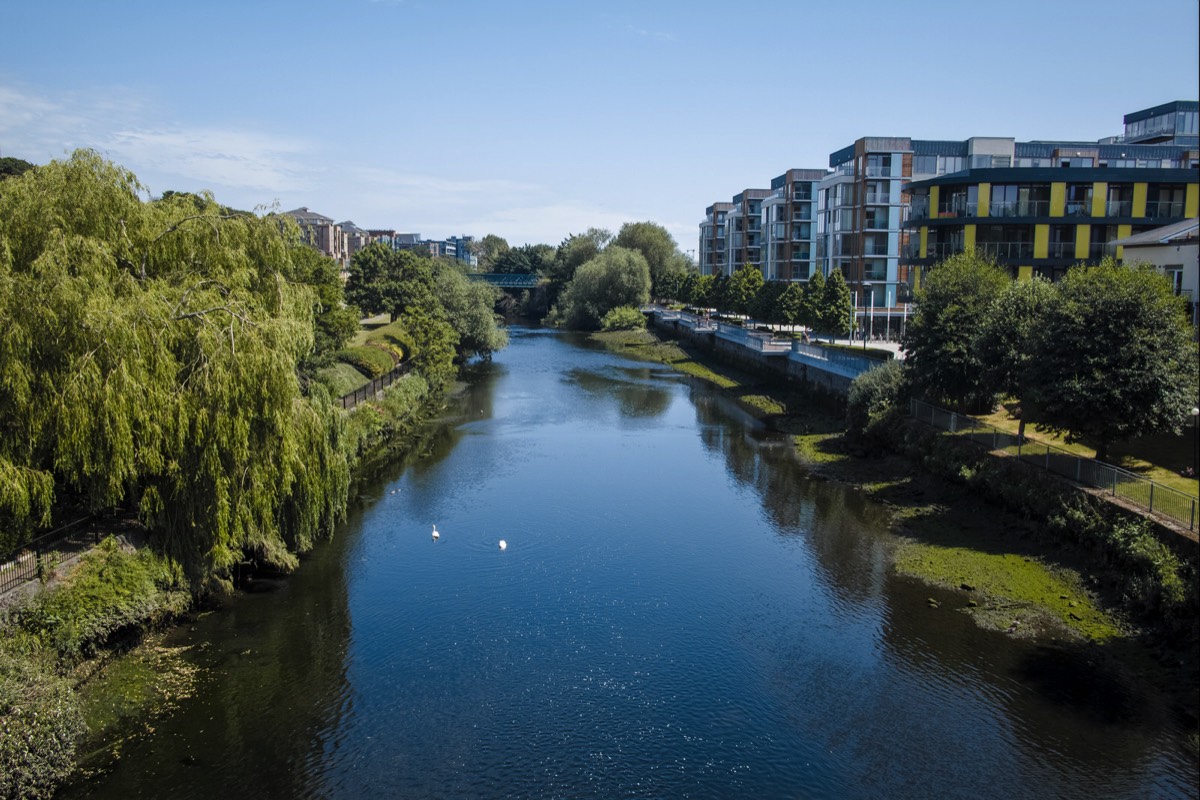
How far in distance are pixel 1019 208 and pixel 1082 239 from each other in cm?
370

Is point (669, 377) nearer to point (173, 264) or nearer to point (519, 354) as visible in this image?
point (519, 354)

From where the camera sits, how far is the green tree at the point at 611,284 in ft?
315

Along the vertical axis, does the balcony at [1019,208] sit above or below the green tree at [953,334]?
above

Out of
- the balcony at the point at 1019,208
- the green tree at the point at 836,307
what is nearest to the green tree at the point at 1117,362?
the balcony at the point at 1019,208

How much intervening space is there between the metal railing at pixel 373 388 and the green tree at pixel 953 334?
22.3 meters

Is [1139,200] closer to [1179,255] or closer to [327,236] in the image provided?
[1179,255]

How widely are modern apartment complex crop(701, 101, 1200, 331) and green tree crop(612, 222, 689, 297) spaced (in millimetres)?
7770

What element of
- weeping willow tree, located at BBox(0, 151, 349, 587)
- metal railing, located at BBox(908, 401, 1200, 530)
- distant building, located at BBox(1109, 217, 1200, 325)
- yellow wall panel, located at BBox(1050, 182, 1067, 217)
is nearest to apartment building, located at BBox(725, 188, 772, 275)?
yellow wall panel, located at BBox(1050, 182, 1067, 217)

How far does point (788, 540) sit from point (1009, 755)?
11.6 meters

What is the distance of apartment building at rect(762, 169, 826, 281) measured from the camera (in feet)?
273

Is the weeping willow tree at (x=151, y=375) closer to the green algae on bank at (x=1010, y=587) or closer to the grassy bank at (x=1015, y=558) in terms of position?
the green algae on bank at (x=1010, y=587)

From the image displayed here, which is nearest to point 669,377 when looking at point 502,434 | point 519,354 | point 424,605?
point 519,354

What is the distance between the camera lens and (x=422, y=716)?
16312 mm

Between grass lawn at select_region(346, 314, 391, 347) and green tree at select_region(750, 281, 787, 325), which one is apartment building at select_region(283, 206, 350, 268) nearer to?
grass lawn at select_region(346, 314, 391, 347)
